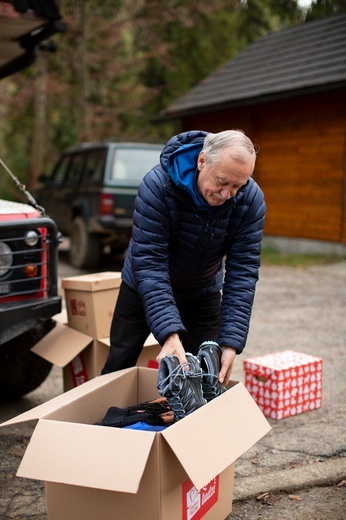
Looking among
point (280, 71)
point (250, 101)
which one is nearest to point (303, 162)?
point (250, 101)

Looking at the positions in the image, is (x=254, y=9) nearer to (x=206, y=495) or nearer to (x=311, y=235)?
(x=311, y=235)

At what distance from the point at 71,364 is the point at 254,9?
57.4 ft

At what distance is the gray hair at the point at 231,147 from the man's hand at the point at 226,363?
831 mm

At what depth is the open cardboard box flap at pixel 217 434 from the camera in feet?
7.79

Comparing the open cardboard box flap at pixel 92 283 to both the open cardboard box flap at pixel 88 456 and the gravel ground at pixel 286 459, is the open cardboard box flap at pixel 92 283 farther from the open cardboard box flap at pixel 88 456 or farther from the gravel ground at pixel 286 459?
the open cardboard box flap at pixel 88 456

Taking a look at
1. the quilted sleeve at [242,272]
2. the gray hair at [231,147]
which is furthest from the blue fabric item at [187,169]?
the quilted sleeve at [242,272]

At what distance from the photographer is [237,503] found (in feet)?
10.5

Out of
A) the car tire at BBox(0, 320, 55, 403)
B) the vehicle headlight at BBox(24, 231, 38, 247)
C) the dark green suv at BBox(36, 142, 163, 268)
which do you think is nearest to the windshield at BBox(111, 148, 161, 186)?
the dark green suv at BBox(36, 142, 163, 268)

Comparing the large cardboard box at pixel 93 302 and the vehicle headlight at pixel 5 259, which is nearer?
the vehicle headlight at pixel 5 259

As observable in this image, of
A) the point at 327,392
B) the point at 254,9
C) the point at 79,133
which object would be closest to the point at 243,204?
the point at 327,392

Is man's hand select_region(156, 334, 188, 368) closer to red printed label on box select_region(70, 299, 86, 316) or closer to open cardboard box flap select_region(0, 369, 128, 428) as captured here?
open cardboard box flap select_region(0, 369, 128, 428)

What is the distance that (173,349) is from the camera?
2.78 metres

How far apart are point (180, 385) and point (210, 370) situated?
0.21 metres

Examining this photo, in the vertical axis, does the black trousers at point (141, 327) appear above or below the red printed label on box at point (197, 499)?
above
